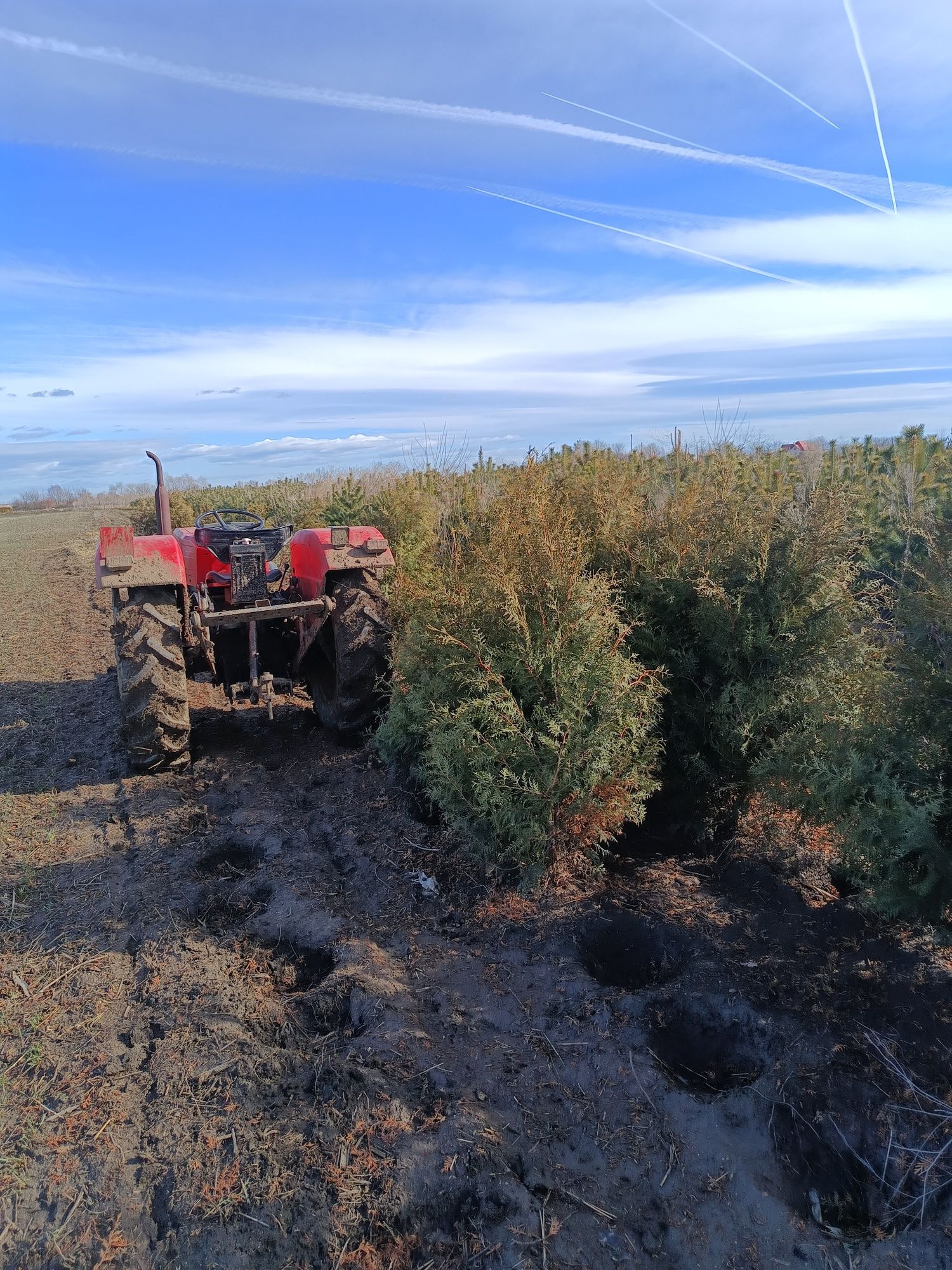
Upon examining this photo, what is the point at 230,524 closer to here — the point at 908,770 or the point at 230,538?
the point at 230,538

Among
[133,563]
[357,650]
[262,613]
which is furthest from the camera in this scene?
[357,650]

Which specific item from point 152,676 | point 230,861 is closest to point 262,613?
point 152,676

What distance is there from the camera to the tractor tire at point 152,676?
16.4 ft

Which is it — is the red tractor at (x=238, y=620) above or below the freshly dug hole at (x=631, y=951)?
above

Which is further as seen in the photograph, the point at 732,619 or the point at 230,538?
the point at 230,538

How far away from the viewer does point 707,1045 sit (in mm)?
2916

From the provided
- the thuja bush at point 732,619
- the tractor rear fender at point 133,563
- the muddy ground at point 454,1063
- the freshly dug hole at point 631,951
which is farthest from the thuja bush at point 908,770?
the tractor rear fender at point 133,563

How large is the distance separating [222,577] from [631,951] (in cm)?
439

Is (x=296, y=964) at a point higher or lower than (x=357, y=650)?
Answer: lower

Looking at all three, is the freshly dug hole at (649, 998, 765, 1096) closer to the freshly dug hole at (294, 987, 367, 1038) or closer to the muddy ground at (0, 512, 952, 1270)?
the muddy ground at (0, 512, 952, 1270)

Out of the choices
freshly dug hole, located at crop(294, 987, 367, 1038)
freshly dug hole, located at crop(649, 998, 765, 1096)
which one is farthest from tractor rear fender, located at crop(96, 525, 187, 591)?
freshly dug hole, located at crop(649, 998, 765, 1096)

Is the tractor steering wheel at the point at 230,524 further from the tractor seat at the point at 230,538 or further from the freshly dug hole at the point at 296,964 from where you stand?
the freshly dug hole at the point at 296,964

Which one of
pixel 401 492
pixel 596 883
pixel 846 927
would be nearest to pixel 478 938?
pixel 596 883

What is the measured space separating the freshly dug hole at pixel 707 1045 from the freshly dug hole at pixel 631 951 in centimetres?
18
